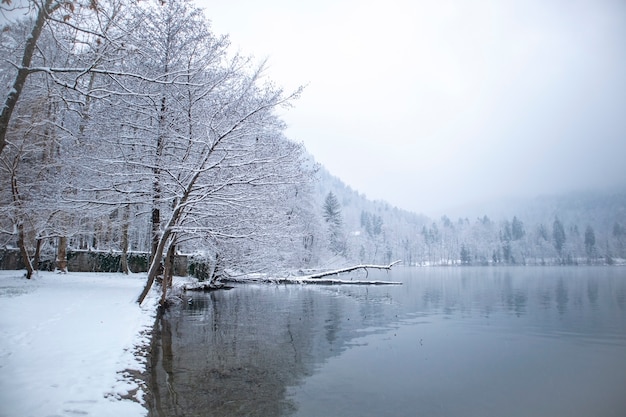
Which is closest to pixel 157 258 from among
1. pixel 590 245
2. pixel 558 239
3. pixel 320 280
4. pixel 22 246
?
pixel 22 246

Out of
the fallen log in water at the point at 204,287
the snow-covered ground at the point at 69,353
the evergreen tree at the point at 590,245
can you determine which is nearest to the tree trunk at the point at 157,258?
the snow-covered ground at the point at 69,353

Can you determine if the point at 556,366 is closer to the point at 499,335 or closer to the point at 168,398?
the point at 499,335

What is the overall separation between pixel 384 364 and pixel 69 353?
6565 mm

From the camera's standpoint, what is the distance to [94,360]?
20.9 ft

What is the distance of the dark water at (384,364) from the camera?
21.3 ft

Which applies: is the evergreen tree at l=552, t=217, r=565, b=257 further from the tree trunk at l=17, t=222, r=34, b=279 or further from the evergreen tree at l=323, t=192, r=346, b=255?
the tree trunk at l=17, t=222, r=34, b=279

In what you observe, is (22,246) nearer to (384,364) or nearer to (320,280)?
(384,364)

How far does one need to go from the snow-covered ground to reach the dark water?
25.5 inches

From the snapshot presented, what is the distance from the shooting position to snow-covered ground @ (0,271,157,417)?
4730mm

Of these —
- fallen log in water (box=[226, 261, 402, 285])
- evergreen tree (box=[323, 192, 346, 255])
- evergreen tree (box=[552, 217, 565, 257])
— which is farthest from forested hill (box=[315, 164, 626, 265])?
fallen log in water (box=[226, 261, 402, 285])

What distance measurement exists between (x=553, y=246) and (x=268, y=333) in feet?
440

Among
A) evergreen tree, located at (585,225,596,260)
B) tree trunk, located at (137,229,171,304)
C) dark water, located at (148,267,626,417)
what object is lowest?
dark water, located at (148,267,626,417)

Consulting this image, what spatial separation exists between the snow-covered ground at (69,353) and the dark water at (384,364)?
648mm

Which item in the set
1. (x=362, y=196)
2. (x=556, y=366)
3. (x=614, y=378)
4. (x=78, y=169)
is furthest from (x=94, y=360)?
(x=362, y=196)
